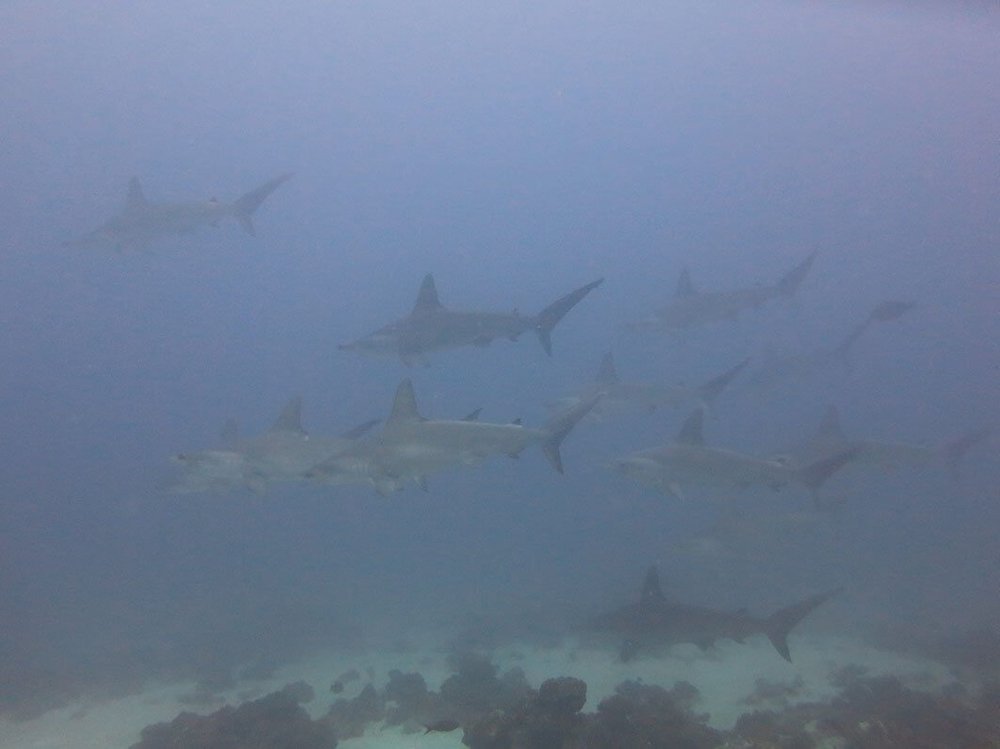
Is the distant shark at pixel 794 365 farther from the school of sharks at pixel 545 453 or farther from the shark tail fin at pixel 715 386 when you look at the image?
the shark tail fin at pixel 715 386

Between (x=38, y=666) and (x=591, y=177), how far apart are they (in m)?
192

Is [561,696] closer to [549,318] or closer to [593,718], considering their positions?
[593,718]

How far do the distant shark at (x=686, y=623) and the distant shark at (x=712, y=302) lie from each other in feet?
37.0

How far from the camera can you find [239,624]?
76.8 feet

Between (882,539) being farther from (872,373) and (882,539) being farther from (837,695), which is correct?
(872,373)

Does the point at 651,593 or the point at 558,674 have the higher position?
the point at 651,593

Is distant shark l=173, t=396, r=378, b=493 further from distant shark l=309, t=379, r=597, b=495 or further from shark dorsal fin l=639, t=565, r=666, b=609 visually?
shark dorsal fin l=639, t=565, r=666, b=609

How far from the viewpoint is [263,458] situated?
→ 12.2 metres

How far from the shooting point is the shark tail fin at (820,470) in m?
11.0

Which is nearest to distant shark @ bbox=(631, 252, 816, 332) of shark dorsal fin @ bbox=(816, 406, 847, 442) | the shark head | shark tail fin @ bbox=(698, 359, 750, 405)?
shark dorsal fin @ bbox=(816, 406, 847, 442)

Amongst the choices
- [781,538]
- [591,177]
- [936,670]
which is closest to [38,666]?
[781,538]

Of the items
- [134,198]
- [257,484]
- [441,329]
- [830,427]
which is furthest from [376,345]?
[134,198]

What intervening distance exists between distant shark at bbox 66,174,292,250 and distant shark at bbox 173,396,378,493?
9.05 m

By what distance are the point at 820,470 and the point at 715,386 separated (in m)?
4.78
